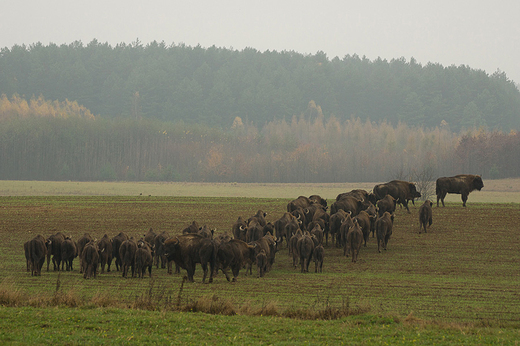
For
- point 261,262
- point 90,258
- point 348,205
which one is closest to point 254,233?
point 261,262

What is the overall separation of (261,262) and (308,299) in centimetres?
385

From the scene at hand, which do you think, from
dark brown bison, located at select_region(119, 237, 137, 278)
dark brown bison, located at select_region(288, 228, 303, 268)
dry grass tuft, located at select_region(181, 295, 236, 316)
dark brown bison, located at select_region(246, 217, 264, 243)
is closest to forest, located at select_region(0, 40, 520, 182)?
dark brown bison, located at select_region(246, 217, 264, 243)

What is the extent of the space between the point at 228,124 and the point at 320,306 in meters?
147

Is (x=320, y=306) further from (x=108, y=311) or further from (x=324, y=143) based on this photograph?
(x=324, y=143)

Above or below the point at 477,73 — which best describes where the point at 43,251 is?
below

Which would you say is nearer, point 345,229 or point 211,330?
point 211,330

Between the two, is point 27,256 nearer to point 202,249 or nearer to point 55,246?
point 55,246

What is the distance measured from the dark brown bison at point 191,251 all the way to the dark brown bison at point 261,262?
1.50 m

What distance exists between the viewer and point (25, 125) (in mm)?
107688

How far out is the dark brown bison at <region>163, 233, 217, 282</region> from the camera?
17.2 metres

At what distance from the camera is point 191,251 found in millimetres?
17344

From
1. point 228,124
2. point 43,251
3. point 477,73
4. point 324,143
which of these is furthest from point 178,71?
point 43,251

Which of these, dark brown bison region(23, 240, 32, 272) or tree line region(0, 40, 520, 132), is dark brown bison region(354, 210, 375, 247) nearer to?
dark brown bison region(23, 240, 32, 272)

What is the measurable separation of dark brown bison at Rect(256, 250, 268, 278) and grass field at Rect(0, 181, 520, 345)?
264 millimetres
